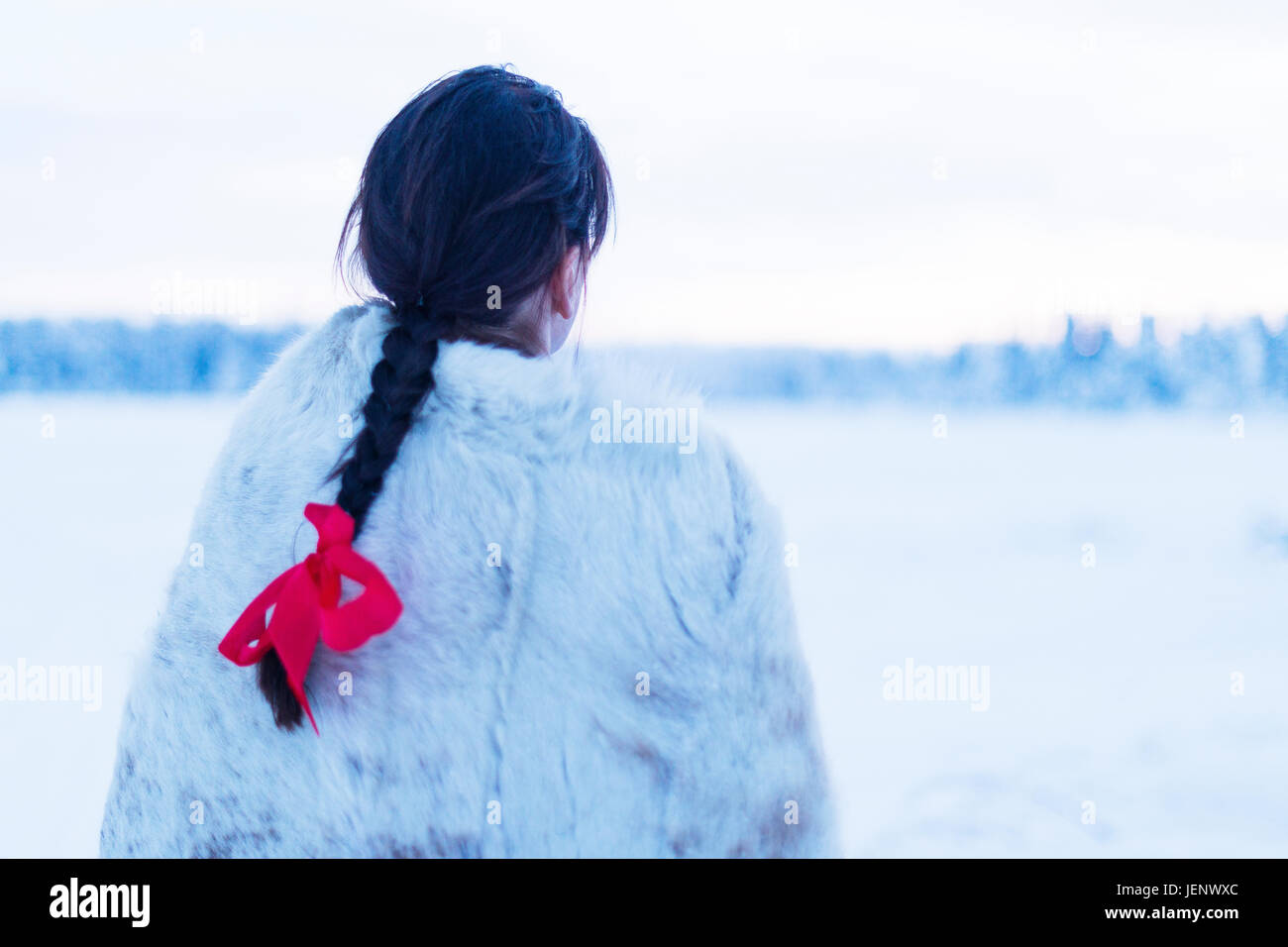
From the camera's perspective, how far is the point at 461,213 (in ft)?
2.66

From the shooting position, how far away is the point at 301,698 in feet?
2.41

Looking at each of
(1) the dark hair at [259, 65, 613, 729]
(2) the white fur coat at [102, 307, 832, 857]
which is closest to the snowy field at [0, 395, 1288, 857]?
(2) the white fur coat at [102, 307, 832, 857]

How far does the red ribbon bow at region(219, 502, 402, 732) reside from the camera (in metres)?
0.70

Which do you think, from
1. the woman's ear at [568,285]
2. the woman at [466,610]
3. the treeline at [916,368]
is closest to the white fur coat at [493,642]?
the woman at [466,610]

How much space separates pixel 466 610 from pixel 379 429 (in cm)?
17

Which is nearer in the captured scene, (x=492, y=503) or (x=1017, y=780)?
(x=492, y=503)

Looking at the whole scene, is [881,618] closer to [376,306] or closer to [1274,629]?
[1274,629]

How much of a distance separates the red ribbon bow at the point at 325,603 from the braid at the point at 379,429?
0.03m

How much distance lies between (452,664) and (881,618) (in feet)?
10.5
